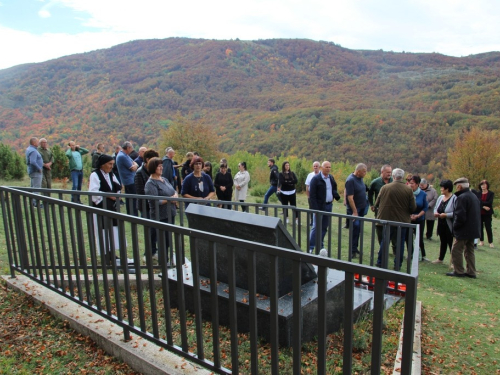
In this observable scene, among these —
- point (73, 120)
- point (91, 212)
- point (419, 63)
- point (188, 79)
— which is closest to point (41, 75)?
point (73, 120)

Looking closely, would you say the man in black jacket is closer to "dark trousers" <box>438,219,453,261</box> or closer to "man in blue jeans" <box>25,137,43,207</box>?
"dark trousers" <box>438,219,453,261</box>

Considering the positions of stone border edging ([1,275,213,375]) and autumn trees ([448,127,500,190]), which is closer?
stone border edging ([1,275,213,375])

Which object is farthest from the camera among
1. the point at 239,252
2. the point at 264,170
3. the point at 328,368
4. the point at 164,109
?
the point at 164,109

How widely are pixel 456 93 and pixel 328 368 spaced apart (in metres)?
108

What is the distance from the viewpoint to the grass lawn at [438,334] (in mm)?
3109

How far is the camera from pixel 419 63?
434 ft

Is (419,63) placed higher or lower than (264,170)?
higher

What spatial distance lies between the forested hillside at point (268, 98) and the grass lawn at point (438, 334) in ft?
119

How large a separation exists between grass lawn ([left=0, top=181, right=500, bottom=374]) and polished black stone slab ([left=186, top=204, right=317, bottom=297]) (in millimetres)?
1212

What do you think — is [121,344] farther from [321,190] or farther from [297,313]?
[321,190]

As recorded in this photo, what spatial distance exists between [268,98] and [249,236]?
110 metres

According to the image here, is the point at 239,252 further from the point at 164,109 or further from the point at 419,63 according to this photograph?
the point at 419,63

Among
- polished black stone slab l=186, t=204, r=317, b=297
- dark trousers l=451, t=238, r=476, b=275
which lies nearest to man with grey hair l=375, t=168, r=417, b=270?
dark trousers l=451, t=238, r=476, b=275

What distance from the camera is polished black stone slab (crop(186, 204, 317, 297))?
3246 mm
